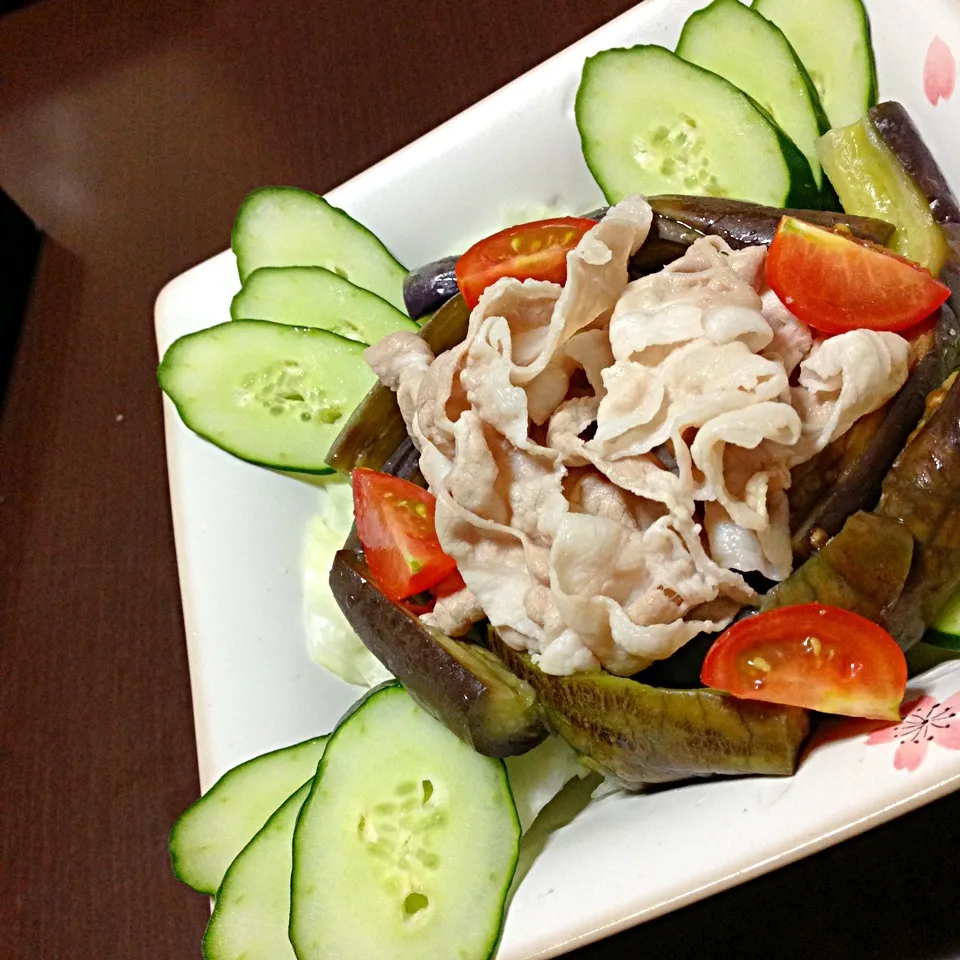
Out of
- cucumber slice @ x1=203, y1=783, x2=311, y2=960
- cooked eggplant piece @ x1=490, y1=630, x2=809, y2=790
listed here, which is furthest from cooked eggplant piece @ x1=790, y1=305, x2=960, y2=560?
cucumber slice @ x1=203, y1=783, x2=311, y2=960

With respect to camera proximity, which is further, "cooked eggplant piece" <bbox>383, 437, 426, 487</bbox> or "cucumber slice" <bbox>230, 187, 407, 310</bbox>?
"cucumber slice" <bbox>230, 187, 407, 310</bbox>

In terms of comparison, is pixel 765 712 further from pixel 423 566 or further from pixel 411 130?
pixel 411 130

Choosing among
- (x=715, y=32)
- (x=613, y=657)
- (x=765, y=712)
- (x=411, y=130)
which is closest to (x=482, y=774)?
(x=613, y=657)

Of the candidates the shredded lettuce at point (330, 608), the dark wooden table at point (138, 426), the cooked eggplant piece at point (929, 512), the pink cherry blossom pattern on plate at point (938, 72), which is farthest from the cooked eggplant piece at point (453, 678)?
the pink cherry blossom pattern on plate at point (938, 72)

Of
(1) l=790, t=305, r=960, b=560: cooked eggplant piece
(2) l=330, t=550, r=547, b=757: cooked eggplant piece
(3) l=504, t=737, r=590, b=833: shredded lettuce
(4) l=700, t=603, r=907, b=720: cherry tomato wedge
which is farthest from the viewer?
(3) l=504, t=737, r=590, b=833: shredded lettuce

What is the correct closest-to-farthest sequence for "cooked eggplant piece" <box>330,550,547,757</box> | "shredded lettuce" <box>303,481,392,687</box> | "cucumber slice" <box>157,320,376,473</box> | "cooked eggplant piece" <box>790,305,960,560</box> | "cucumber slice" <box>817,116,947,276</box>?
"cooked eggplant piece" <box>790,305,960,560</box> → "cooked eggplant piece" <box>330,550,547,757</box> → "cucumber slice" <box>817,116,947,276</box> → "shredded lettuce" <box>303,481,392,687</box> → "cucumber slice" <box>157,320,376,473</box>

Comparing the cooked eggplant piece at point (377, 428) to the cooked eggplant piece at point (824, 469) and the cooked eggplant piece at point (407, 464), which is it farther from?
the cooked eggplant piece at point (824, 469)

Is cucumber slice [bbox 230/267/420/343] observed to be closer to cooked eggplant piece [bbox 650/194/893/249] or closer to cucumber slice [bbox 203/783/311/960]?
cooked eggplant piece [bbox 650/194/893/249]
